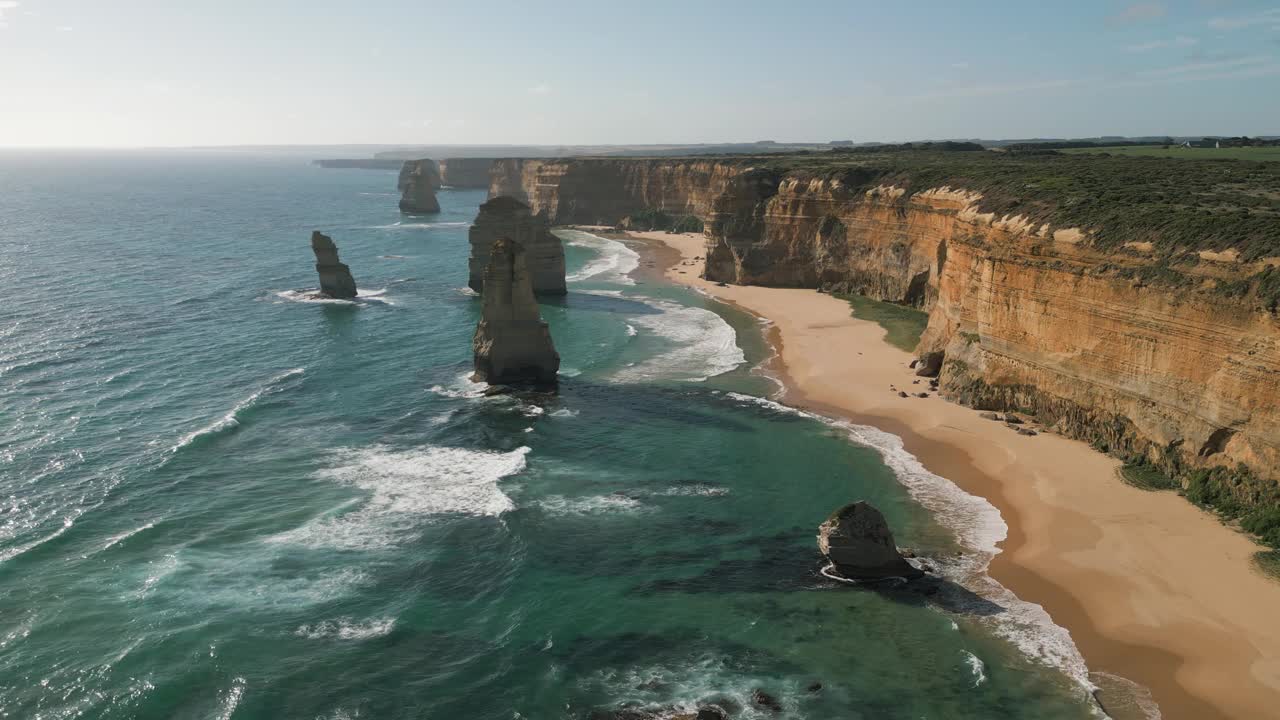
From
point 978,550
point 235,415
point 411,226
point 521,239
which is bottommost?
point 978,550

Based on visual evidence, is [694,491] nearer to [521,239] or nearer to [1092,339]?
[1092,339]

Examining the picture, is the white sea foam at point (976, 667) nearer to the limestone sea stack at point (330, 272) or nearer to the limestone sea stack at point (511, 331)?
the limestone sea stack at point (511, 331)

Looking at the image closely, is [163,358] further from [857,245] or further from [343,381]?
[857,245]

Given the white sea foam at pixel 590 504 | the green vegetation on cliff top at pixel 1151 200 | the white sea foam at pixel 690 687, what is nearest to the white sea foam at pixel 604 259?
the green vegetation on cliff top at pixel 1151 200

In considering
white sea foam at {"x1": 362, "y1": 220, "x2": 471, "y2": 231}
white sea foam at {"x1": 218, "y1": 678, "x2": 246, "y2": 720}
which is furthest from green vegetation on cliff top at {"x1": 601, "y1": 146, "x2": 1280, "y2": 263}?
white sea foam at {"x1": 362, "y1": 220, "x2": 471, "y2": 231}

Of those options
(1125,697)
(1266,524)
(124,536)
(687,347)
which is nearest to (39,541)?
(124,536)
